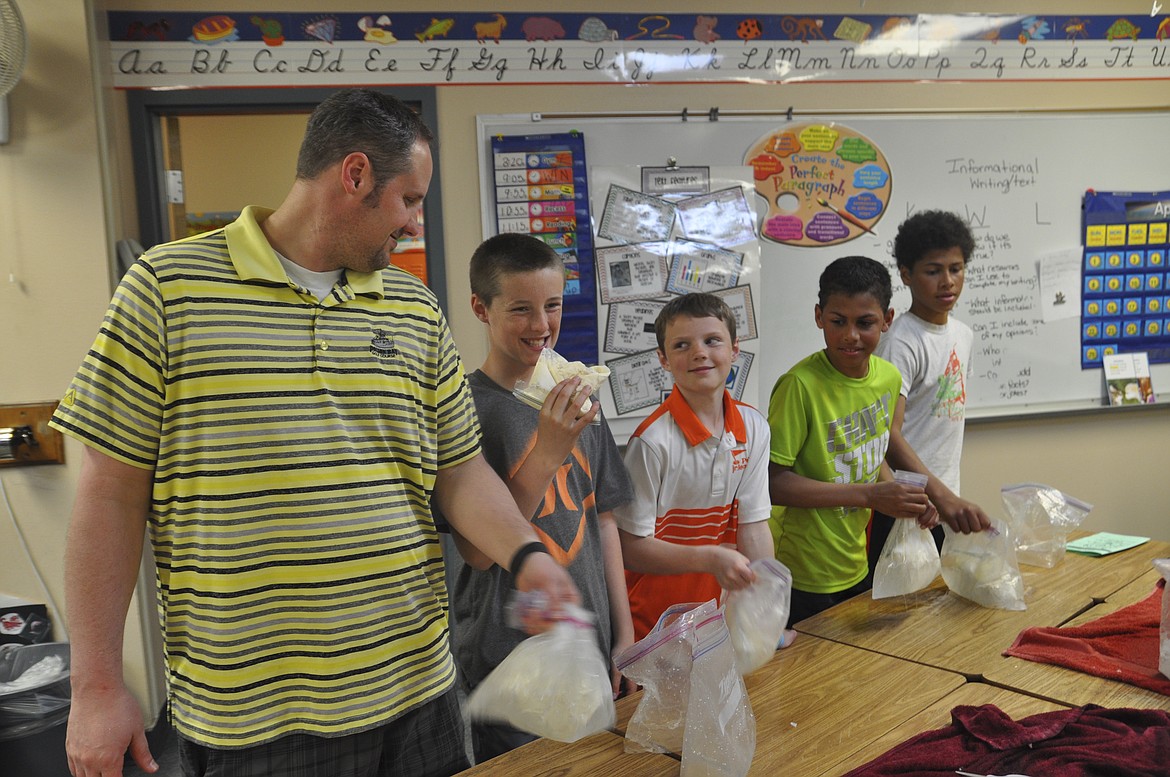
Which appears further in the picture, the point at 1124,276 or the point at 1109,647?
the point at 1124,276

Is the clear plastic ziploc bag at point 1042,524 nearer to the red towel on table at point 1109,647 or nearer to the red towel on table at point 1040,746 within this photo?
the red towel on table at point 1109,647

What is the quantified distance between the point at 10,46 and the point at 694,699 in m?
2.63

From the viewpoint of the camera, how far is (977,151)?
11.6ft

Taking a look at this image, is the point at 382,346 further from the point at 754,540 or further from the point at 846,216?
the point at 846,216

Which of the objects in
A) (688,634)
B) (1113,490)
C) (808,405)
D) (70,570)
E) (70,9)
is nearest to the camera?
(70,570)

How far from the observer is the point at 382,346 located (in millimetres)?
1268

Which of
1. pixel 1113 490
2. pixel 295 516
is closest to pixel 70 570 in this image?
pixel 295 516

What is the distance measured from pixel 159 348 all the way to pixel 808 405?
1472 mm

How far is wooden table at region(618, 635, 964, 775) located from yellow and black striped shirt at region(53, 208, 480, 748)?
0.48 m

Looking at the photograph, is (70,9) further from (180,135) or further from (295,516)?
(295,516)

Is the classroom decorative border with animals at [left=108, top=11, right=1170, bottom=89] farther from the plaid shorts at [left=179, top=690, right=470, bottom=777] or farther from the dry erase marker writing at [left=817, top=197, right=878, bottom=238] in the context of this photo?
the plaid shorts at [left=179, top=690, right=470, bottom=777]

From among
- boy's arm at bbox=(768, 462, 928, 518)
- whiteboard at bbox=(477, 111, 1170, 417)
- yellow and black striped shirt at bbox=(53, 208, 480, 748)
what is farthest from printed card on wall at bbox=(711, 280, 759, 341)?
yellow and black striped shirt at bbox=(53, 208, 480, 748)

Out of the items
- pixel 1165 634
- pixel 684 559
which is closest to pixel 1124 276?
pixel 1165 634

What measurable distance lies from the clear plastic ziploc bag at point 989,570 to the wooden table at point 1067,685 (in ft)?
0.98
